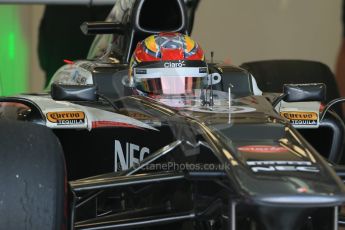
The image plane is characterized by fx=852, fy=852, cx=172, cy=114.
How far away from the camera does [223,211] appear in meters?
2.16

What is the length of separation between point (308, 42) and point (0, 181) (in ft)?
13.2

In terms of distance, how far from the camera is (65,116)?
111 inches

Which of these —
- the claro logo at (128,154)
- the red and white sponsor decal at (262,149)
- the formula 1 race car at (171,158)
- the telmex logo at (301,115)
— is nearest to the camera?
the formula 1 race car at (171,158)

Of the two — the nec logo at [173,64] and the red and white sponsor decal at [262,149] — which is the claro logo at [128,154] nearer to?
the nec logo at [173,64]

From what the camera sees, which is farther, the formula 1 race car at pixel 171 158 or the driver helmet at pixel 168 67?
the driver helmet at pixel 168 67

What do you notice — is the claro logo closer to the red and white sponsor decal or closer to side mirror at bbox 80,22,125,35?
the red and white sponsor decal

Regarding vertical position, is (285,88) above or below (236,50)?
above

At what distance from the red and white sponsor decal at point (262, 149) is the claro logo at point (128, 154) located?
21.8 inches

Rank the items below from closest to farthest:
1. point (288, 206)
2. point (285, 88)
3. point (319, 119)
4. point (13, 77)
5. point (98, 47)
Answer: point (288, 206) < point (285, 88) < point (319, 119) < point (98, 47) < point (13, 77)

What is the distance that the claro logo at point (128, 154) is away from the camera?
2.65m

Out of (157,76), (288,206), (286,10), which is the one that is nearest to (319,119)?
(157,76)

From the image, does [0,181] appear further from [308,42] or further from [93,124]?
[308,42]

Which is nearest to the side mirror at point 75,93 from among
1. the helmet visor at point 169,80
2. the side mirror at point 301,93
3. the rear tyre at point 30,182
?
the helmet visor at point 169,80

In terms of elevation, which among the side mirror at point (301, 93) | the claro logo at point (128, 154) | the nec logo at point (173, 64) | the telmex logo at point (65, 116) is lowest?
the claro logo at point (128, 154)
